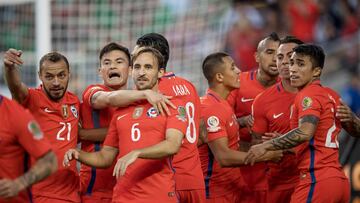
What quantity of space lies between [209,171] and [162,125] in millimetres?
1841

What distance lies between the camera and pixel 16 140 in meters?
7.09

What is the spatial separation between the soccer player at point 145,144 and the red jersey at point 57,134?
0.63 metres

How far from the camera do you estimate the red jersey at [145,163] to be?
7.61 metres

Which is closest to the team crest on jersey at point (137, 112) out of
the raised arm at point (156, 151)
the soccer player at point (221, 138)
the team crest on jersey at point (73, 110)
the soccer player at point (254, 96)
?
the raised arm at point (156, 151)

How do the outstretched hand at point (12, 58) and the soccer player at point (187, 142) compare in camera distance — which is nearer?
the outstretched hand at point (12, 58)

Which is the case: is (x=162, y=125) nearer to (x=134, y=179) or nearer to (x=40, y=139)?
(x=134, y=179)

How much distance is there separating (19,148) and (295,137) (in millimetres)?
2613

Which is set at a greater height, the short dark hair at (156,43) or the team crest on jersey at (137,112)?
the short dark hair at (156,43)

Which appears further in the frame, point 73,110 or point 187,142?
point 73,110

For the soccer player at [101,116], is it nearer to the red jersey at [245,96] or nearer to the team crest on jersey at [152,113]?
the team crest on jersey at [152,113]

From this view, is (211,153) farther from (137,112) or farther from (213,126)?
(137,112)

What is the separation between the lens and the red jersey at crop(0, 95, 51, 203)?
686 centimetres

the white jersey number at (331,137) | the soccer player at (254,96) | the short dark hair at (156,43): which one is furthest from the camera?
the soccer player at (254,96)

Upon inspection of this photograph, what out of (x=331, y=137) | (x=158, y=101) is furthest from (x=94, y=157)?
(x=331, y=137)
